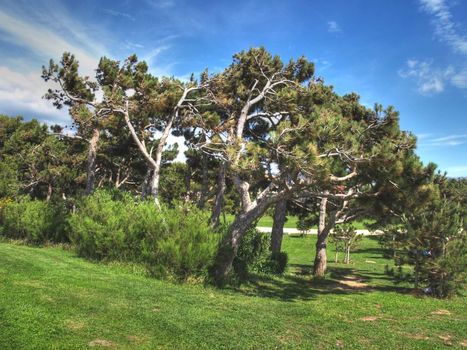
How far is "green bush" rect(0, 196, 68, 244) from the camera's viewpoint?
18812 millimetres

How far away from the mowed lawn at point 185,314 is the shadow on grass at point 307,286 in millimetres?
145

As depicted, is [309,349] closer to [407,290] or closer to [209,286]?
[209,286]

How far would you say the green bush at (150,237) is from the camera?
12984 mm

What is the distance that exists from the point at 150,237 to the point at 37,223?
25.9 feet

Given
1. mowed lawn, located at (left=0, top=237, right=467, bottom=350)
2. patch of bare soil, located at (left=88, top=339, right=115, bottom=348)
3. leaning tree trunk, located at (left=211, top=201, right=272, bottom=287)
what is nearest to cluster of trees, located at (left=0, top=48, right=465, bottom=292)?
leaning tree trunk, located at (left=211, top=201, right=272, bottom=287)

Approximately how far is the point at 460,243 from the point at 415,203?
283 centimetres

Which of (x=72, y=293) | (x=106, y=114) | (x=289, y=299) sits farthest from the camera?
(x=106, y=114)

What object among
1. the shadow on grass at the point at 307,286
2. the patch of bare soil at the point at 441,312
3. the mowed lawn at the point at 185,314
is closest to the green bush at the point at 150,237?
the mowed lawn at the point at 185,314

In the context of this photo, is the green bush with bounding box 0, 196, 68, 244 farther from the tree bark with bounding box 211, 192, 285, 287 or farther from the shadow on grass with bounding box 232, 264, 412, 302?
the shadow on grass with bounding box 232, 264, 412, 302

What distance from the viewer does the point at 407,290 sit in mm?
16750

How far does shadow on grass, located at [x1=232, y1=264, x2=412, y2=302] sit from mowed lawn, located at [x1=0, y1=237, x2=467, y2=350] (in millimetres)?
145

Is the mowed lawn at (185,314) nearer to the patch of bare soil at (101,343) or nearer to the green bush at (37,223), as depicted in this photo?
the patch of bare soil at (101,343)

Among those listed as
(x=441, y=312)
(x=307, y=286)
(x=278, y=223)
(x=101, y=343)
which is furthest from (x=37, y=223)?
(x=441, y=312)

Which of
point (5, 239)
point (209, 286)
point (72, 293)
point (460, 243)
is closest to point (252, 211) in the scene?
point (209, 286)
